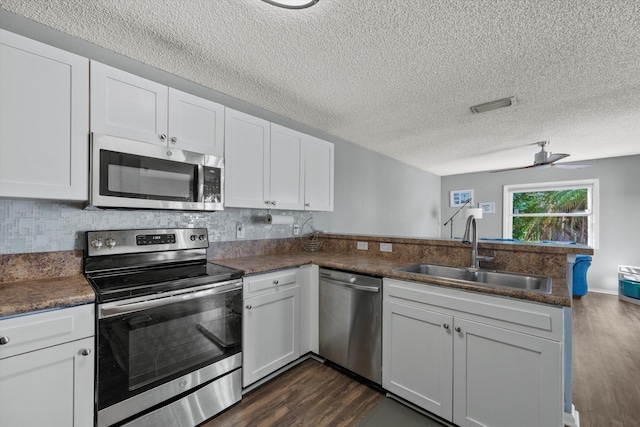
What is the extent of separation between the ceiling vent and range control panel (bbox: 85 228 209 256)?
2.81 m

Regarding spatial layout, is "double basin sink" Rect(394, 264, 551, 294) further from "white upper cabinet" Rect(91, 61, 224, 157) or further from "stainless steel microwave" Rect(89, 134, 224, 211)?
"white upper cabinet" Rect(91, 61, 224, 157)

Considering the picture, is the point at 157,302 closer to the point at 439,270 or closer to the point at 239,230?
the point at 239,230

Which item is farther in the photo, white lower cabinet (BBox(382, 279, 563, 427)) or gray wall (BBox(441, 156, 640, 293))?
gray wall (BBox(441, 156, 640, 293))

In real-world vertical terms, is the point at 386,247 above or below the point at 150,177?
below

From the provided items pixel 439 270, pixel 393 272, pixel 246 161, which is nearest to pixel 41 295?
pixel 246 161

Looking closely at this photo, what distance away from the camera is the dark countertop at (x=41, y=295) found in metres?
1.13

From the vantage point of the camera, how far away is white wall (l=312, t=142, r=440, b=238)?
379 centimetres

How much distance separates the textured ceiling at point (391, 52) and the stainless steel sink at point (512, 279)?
4.88 ft

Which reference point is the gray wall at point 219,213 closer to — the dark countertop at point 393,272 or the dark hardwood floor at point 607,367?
the dark countertop at point 393,272

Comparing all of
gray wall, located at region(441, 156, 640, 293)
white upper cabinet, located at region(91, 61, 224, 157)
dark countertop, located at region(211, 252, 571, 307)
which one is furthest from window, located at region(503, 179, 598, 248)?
white upper cabinet, located at region(91, 61, 224, 157)

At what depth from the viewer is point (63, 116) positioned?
1426 mm

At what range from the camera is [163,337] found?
1.52 metres

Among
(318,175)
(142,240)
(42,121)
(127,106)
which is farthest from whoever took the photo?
(318,175)

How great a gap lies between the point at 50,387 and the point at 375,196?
4093mm
